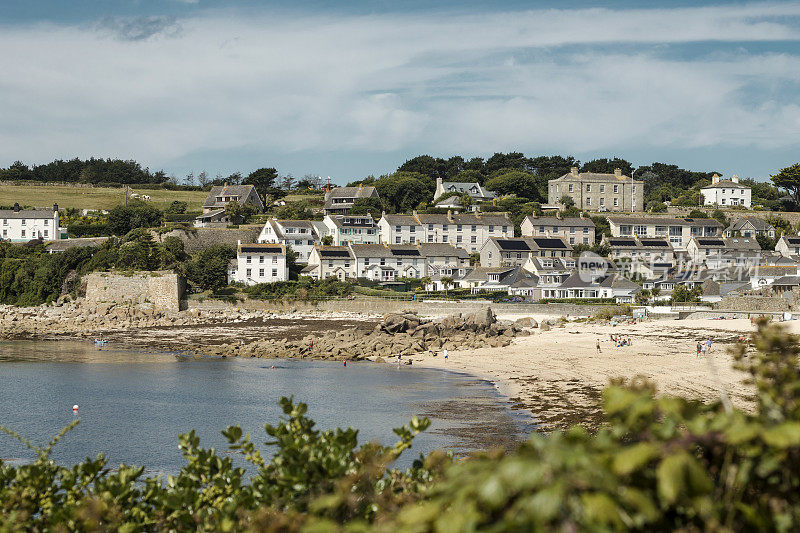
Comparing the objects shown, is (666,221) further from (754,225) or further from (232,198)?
(232,198)

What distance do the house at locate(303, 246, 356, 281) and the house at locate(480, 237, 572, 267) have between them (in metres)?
13.4

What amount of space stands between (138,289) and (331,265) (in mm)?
16600

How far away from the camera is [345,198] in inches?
3519

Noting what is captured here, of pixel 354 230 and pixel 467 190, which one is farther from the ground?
pixel 467 190

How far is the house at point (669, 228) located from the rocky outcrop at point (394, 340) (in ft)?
123

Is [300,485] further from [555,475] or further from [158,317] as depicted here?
[158,317]

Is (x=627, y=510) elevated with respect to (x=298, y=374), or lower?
elevated

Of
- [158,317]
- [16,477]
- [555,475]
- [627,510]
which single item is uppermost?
[555,475]

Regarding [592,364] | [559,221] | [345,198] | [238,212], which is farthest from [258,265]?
[592,364]

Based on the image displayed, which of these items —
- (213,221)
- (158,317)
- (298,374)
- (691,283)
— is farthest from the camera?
(213,221)

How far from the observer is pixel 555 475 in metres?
3.62

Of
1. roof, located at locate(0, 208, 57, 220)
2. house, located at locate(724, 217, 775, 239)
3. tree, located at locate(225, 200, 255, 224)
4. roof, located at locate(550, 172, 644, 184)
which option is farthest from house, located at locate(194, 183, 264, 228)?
house, located at locate(724, 217, 775, 239)

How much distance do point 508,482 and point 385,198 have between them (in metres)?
88.2

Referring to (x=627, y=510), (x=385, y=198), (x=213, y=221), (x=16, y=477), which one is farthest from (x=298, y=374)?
(x=385, y=198)
